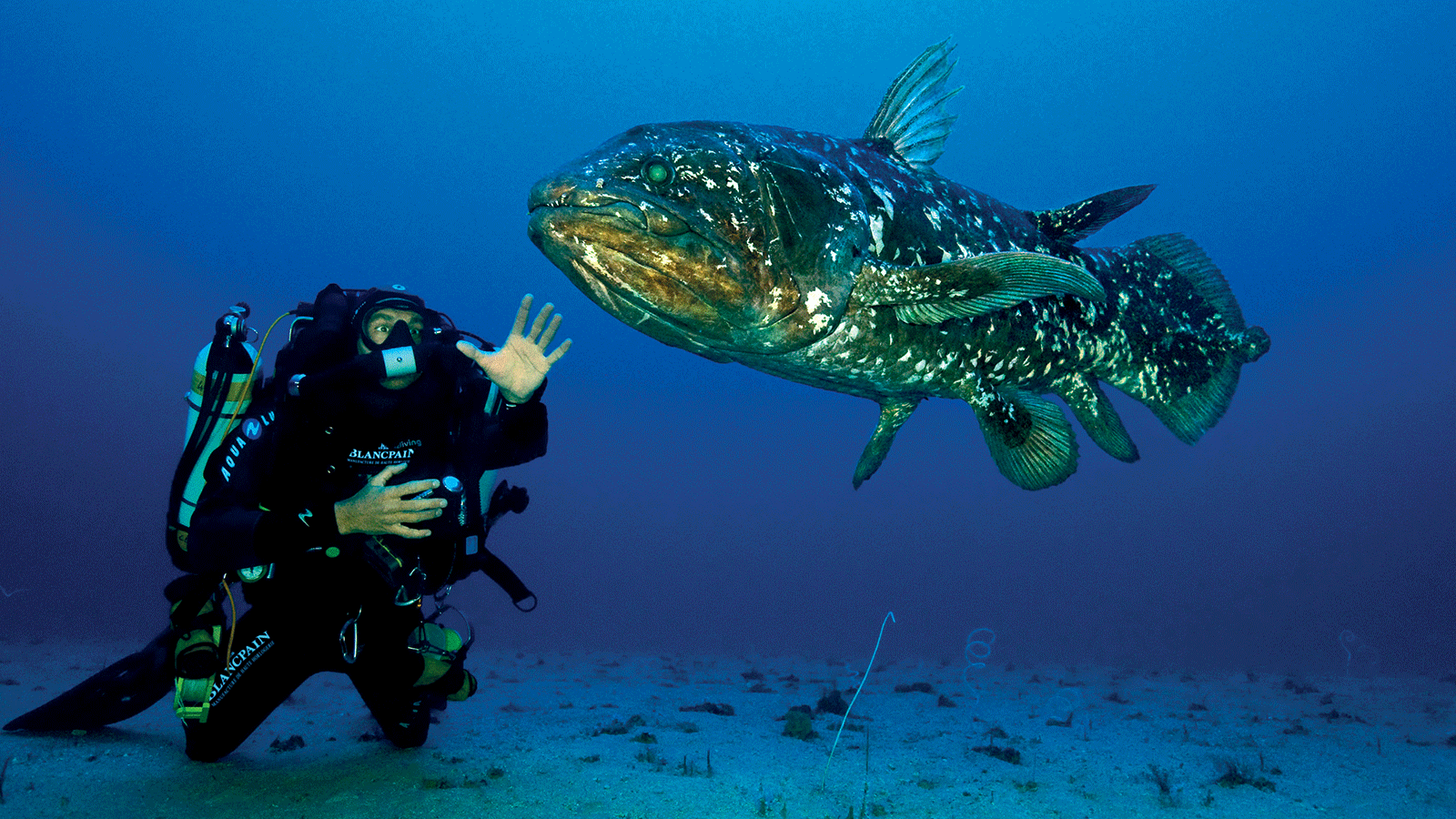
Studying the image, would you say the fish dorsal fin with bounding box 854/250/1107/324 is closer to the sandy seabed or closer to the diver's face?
the sandy seabed

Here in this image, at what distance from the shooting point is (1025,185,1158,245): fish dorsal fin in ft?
14.6

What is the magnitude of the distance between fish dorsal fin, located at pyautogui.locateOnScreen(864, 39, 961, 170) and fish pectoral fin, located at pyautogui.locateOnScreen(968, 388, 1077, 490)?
1.64 meters

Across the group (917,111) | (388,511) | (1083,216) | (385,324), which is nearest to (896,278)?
(917,111)

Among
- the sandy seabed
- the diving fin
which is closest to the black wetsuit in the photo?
the sandy seabed

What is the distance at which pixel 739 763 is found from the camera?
4.13m

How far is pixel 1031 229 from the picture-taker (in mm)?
4266

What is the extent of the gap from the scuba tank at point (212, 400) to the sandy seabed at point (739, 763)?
4.57ft

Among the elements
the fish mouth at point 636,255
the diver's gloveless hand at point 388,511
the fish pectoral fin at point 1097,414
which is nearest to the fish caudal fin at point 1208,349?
the fish pectoral fin at point 1097,414

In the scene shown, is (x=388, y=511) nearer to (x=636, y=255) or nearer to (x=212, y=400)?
(x=212, y=400)

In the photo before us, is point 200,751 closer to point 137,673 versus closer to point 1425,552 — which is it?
point 137,673

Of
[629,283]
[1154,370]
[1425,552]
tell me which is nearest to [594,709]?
[629,283]

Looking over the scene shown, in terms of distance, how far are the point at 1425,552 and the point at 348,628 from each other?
54025 millimetres

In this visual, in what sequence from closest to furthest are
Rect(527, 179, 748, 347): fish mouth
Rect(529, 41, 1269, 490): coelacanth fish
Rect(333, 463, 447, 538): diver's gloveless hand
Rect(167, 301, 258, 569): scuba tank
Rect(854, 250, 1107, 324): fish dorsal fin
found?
1. Rect(527, 179, 748, 347): fish mouth
2. Rect(529, 41, 1269, 490): coelacanth fish
3. Rect(854, 250, 1107, 324): fish dorsal fin
4. Rect(333, 463, 447, 538): diver's gloveless hand
5. Rect(167, 301, 258, 569): scuba tank

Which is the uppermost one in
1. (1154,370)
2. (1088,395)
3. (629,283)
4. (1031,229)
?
(1031,229)
